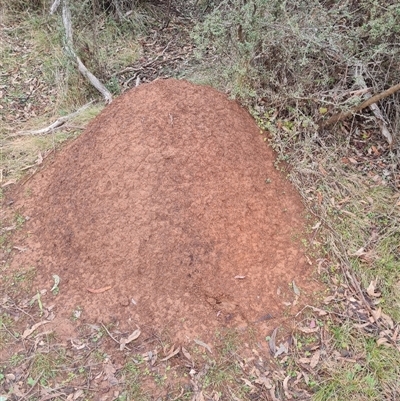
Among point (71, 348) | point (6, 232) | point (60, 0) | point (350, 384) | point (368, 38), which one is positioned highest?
point (60, 0)

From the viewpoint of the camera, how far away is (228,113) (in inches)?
116

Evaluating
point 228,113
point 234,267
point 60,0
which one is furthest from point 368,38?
point 60,0

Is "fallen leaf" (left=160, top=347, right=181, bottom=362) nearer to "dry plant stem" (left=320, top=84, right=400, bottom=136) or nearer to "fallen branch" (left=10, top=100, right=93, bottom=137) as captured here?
"dry plant stem" (left=320, top=84, right=400, bottom=136)

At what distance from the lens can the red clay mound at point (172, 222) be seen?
8.25 ft

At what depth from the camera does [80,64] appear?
170 inches

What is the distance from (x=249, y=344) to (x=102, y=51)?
3.93 m

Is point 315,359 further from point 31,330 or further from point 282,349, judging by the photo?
point 31,330

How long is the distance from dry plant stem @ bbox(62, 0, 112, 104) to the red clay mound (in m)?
1.19

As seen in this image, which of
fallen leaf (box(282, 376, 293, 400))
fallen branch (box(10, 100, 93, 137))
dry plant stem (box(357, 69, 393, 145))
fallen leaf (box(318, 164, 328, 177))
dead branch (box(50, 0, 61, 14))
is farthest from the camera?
dead branch (box(50, 0, 61, 14))

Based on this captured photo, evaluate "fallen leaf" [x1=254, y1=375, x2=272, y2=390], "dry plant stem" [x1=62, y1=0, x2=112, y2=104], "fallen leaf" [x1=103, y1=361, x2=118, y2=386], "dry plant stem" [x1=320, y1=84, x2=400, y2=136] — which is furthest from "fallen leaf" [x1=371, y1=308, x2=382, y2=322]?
"dry plant stem" [x1=62, y1=0, x2=112, y2=104]

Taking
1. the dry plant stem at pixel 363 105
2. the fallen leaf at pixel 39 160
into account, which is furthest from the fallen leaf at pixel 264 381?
the fallen leaf at pixel 39 160

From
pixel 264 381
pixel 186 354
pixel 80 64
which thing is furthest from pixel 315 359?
pixel 80 64

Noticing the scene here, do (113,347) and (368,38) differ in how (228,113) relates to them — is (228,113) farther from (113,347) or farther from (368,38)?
(113,347)

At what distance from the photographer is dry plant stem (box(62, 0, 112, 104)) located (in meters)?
4.10
